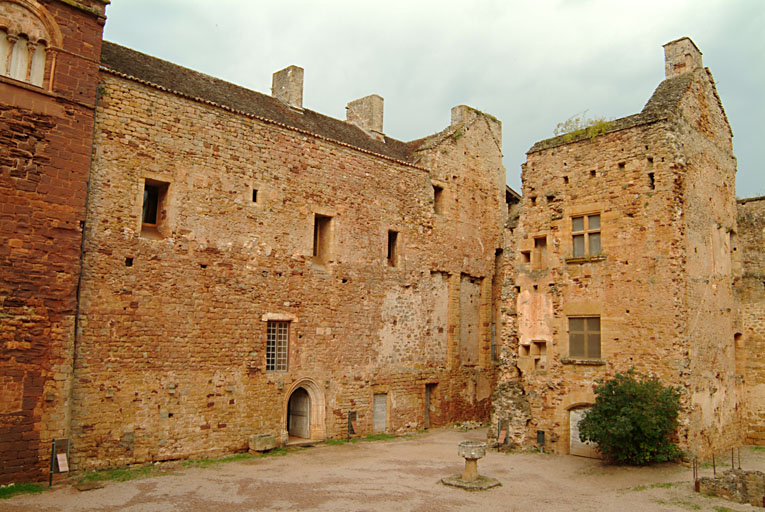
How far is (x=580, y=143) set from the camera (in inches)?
645

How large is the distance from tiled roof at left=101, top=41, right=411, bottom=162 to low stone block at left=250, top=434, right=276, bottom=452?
28.1 ft

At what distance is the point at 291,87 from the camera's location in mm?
20234

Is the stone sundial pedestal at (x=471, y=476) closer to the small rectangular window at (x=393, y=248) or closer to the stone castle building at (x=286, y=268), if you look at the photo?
the stone castle building at (x=286, y=268)

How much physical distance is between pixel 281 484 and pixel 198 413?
346 centimetres

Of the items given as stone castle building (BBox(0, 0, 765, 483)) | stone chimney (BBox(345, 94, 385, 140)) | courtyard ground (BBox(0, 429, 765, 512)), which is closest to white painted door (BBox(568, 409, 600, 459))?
stone castle building (BBox(0, 0, 765, 483))

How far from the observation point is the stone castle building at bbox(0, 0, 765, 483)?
12391 millimetres

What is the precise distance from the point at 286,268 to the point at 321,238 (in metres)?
1.96

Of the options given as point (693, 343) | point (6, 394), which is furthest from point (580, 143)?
point (6, 394)

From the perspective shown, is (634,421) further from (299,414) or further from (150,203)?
(150,203)

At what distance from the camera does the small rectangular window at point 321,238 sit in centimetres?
1817

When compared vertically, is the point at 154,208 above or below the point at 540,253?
above

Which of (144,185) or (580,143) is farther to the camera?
(580,143)

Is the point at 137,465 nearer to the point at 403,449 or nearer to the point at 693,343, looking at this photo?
the point at 403,449

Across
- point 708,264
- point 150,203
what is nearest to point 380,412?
point 150,203
